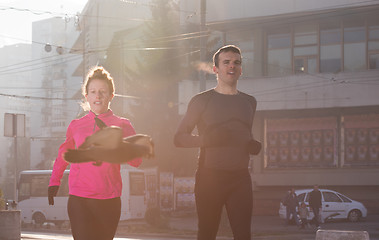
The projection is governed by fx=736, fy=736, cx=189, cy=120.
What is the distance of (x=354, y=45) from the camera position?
3856 centimetres

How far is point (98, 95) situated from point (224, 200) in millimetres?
1322

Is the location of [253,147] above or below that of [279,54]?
below

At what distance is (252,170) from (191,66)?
8435mm

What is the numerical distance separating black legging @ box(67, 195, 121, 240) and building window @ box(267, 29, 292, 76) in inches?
1370

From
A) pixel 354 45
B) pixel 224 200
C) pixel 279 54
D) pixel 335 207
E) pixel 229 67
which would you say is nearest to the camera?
pixel 224 200

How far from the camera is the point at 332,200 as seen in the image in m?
34.0

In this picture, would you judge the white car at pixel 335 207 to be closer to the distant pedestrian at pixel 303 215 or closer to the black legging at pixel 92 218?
the distant pedestrian at pixel 303 215

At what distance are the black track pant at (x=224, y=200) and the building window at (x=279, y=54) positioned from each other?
1356 inches

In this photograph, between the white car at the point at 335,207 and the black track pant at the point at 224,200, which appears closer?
the black track pant at the point at 224,200

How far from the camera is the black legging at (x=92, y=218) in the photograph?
18.5 feet

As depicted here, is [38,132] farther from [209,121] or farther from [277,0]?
[209,121]

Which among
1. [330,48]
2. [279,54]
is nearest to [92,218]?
[330,48]

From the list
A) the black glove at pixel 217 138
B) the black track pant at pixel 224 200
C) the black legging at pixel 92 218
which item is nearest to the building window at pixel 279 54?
the black track pant at pixel 224 200

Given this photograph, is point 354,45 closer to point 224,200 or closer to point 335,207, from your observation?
point 335,207
